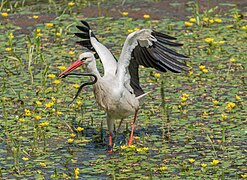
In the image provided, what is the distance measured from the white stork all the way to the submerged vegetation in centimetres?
38

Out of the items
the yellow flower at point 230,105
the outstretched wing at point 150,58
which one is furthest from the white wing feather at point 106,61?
the yellow flower at point 230,105

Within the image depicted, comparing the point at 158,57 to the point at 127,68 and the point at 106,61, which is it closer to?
the point at 127,68

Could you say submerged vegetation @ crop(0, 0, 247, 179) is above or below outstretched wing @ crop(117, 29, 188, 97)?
below

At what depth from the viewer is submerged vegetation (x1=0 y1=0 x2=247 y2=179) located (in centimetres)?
701

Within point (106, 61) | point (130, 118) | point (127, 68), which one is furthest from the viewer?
point (130, 118)

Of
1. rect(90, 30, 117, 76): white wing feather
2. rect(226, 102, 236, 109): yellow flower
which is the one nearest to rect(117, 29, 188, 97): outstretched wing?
rect(90, 30, 117, 76): white wing feather

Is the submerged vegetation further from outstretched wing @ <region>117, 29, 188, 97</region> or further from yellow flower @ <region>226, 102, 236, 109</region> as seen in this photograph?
outstretched wing @ <region>117, 29, 188, 97</region>

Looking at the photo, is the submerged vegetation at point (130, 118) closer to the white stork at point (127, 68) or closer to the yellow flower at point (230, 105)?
the yellow flower at point (230, 105)

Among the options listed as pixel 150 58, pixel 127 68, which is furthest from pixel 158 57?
pixel 127 68

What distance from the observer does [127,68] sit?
296 inches

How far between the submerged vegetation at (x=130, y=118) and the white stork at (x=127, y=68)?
38 cm

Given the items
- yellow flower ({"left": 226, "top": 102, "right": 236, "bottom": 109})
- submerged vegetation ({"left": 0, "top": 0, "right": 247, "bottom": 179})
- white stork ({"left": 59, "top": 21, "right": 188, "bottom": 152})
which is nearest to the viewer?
submerged vegetation ({"left": 0, "top": 0, "right": 247, "bottom": 179})

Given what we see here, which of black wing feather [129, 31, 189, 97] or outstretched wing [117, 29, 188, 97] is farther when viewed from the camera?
black wing feather [129, 31, 189, 97]

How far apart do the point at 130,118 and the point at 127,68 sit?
1016 millimetres
